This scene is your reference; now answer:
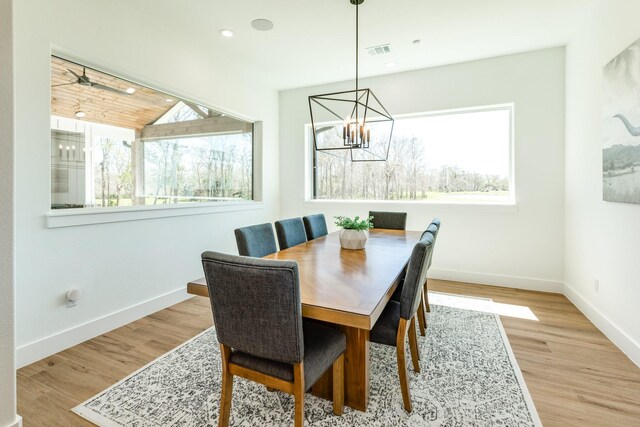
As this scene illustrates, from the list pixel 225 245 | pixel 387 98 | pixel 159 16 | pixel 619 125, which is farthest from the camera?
pixel 387 98

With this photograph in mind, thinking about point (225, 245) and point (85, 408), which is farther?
point (225, 245)

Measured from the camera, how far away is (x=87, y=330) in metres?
2.60

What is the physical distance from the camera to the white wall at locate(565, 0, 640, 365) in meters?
2.35

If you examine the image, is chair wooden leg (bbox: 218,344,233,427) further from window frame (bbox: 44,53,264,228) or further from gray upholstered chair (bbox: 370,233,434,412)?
window frame (bbox: 44,53,264,228)

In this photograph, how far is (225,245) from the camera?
13.6 feet

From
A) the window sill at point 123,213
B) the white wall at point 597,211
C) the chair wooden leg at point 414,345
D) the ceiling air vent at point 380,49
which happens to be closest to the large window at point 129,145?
the window sill at point 123,213

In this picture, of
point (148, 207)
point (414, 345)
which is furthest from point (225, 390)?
point (148, 207)

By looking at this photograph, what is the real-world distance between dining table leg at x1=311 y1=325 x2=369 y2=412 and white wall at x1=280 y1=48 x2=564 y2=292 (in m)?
2.93

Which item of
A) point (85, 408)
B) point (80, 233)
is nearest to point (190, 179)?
point (80, 233)

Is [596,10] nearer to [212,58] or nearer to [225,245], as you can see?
[212,58]

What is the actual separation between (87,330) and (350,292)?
7.68 feet

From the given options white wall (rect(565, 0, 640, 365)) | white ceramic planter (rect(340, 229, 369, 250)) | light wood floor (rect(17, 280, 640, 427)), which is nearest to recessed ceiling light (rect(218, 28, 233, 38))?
white ceramic planter (rect(340, 229, 369, 250))

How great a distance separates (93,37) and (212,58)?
1398 mm

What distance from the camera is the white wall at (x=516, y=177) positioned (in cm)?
377
